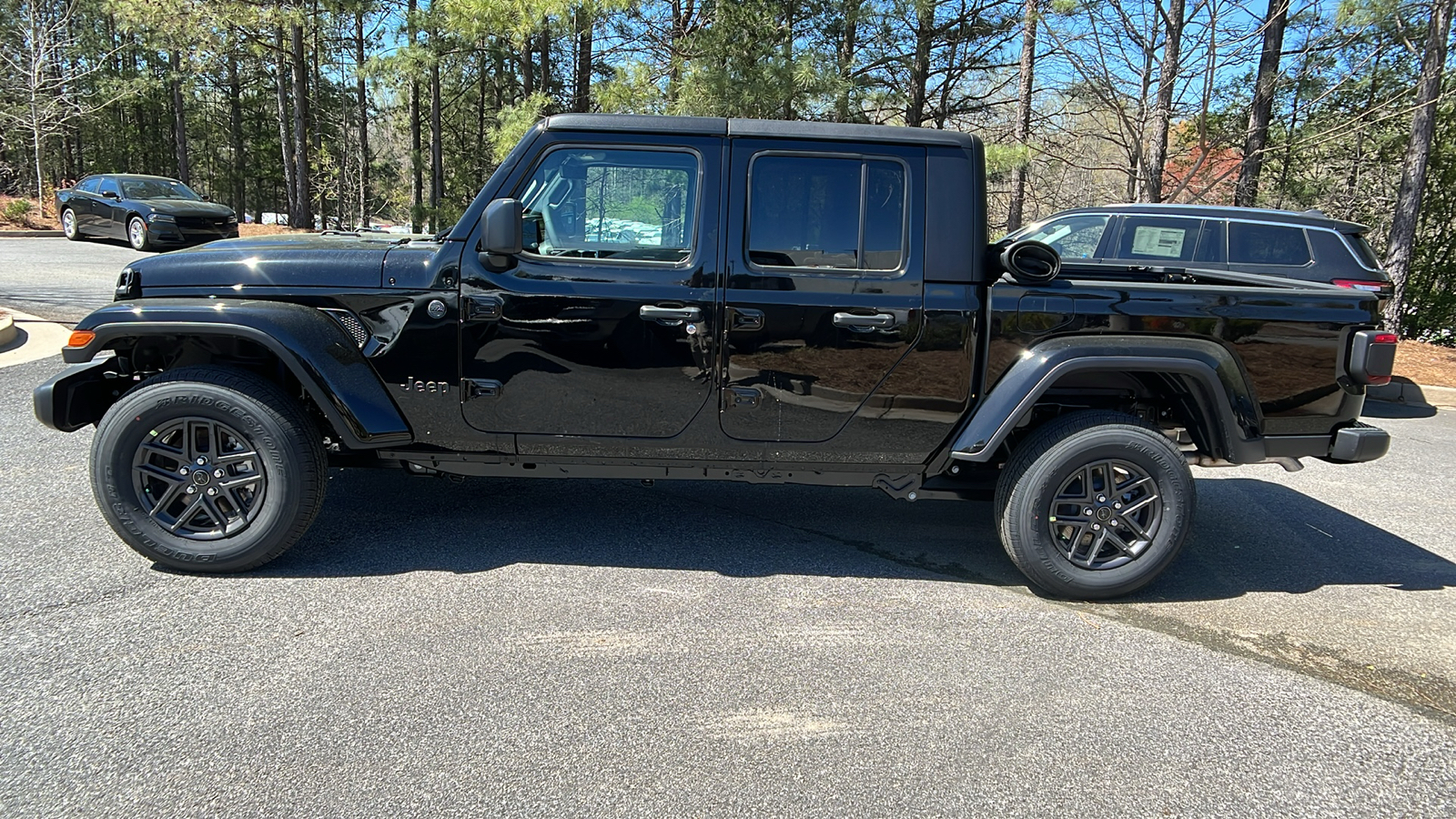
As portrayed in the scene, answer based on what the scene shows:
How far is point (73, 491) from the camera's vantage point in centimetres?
445

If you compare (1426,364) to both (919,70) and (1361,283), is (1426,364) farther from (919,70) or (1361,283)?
(919,70)

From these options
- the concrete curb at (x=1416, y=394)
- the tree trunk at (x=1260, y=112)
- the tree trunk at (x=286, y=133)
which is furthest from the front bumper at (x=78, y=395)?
the tree trunk at (x=286, y=133)

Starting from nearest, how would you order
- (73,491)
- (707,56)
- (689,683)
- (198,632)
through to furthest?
(689,683)
(198,632)
(73,491)
(707,56)

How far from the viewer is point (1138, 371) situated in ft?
12.2

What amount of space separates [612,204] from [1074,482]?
235cm

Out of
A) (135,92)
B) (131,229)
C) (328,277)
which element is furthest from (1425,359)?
(135,92)

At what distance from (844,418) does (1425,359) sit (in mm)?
10774

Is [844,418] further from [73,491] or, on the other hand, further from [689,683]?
[73,491]

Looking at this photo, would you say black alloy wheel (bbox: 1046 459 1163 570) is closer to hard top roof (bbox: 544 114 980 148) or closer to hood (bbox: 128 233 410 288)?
Answer: hard top roof (bbox: 544 114 980 148)

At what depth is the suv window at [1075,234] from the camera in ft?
26.8

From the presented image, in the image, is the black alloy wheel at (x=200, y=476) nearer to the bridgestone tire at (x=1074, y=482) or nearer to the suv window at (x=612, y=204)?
the suv window at (x=612, y=204)

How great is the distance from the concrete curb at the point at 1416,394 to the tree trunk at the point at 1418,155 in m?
2.43

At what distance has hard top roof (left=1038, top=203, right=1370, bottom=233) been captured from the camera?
7648 mm

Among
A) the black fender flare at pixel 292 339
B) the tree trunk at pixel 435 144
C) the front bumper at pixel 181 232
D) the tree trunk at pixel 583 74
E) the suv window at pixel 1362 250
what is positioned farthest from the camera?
the tree trunk at pixel 435 144
